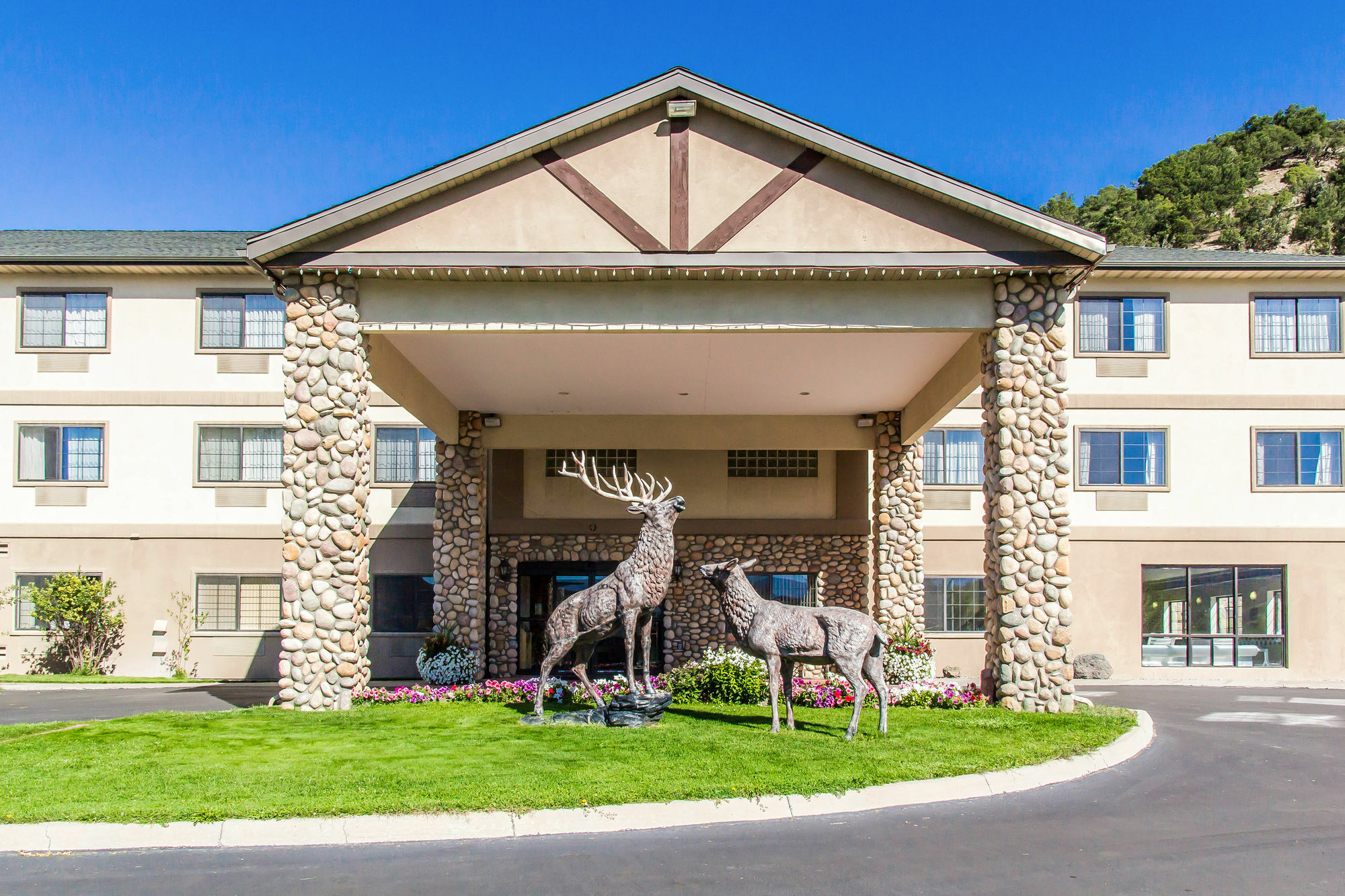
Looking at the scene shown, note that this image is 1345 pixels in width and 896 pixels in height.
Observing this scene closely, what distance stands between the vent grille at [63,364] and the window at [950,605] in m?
19.8

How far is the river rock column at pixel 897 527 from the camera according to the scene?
2002 cm

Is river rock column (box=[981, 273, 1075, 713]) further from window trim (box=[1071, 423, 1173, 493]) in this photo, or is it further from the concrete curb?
window trim (box=[1071, 423, 1173, 493])

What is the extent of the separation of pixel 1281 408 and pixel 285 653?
20982 millimetres

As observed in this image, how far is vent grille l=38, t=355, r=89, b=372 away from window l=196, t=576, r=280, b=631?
5.51m

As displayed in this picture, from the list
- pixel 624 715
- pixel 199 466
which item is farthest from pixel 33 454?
pixel 624 715

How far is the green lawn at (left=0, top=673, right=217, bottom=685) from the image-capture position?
19.8 m

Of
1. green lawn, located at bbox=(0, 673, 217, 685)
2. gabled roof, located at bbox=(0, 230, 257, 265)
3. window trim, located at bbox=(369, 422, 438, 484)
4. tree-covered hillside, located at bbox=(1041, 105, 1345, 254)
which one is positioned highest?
tree-covered hillside, located at bbox=(1041, 105, 1345, 254)

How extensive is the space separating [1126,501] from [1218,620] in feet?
10.8

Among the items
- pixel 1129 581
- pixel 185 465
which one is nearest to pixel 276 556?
pixel 185 465

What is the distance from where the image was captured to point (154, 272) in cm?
2162

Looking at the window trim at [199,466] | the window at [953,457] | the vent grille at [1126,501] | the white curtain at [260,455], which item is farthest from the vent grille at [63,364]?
the vent grille at [1126,501]

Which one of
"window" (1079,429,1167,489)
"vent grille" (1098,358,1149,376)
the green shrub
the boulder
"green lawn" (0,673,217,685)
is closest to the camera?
the green shrub

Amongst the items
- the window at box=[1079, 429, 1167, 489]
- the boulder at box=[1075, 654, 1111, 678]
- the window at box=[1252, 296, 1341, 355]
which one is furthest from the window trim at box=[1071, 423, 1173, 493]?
the boulder at box=[1075, 654, 1111, 678]

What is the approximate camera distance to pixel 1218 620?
843 inches
